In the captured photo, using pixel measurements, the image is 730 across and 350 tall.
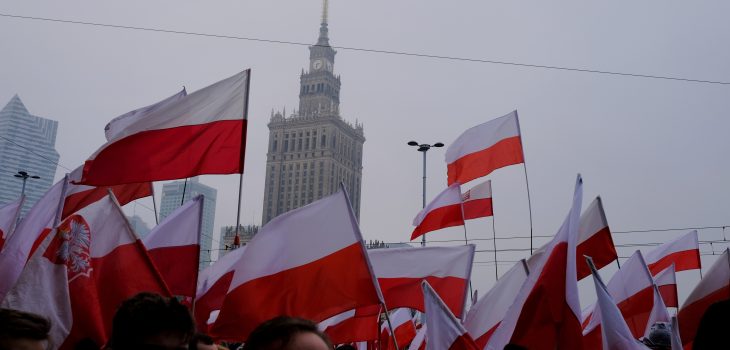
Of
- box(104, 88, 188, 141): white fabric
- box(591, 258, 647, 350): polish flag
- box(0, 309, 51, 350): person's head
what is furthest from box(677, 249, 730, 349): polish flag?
box(104, 88, 188, 141): white fabric

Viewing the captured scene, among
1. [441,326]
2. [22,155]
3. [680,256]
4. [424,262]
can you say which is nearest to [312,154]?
[22,155]

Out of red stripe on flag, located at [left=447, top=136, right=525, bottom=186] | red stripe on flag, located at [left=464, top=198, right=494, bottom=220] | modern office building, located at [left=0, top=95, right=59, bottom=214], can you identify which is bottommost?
red stripe on flag, located at [left=464, top=198, right=494, bottom=220]

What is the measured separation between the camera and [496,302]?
7.99m

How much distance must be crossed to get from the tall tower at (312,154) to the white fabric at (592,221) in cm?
8476

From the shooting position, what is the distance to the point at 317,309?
652cm

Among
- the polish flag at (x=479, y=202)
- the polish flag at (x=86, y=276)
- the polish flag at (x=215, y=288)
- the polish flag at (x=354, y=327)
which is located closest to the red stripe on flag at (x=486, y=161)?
the polish flag at (x=479, y=202)

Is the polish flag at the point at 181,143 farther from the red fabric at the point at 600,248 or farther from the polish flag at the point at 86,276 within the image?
the red fabric at the point at 600,248

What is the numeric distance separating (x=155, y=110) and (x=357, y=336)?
4.09 metres

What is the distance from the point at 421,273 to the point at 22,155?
305 ft

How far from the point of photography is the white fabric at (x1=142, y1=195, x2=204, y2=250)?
758cm

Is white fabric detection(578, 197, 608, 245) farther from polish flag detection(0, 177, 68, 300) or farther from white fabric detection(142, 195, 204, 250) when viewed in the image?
polish flag detection(0, 177, 68, 300)

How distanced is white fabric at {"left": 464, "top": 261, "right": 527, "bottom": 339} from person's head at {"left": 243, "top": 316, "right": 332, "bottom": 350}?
20.6 feet

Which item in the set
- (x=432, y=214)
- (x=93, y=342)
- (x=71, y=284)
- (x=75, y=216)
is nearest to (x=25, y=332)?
(x=93, y=342)

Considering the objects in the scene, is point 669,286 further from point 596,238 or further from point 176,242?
point 176,242
